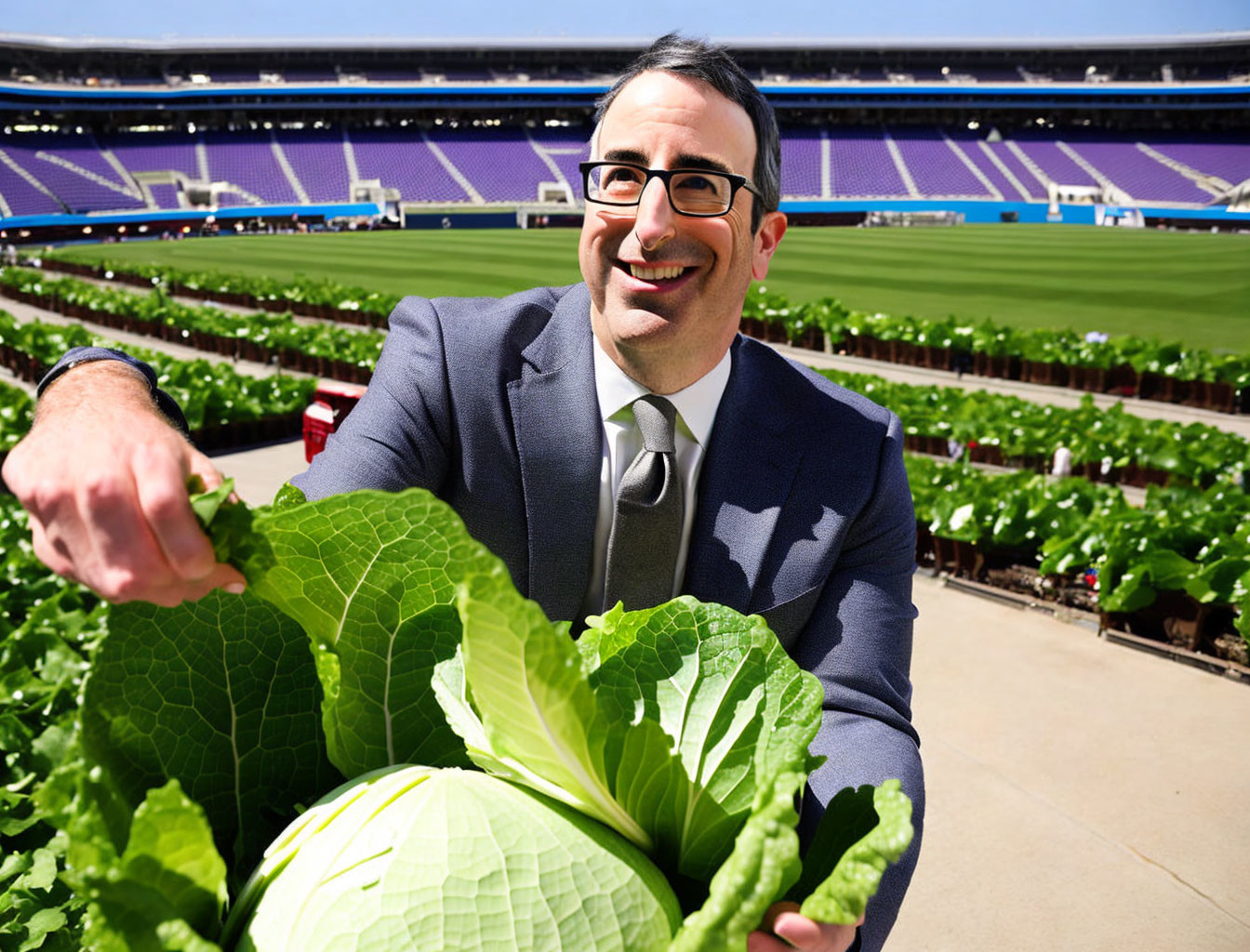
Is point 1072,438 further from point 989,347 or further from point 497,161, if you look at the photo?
point 497,161

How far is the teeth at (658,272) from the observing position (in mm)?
1584

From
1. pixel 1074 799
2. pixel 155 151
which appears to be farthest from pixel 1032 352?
pixel 155 151

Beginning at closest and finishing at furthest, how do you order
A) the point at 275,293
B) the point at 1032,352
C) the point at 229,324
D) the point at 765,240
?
1. the point at 765,240
2. the point at 1032,352
3. the point at 229,324
4. the point at 275,293

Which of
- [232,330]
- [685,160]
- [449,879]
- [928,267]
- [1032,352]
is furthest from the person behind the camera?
[928,267]

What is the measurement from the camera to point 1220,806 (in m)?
4.79

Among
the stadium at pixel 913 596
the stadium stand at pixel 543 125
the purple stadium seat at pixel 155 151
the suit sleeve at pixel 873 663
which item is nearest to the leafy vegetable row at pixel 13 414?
the stadium at pixel 913 596

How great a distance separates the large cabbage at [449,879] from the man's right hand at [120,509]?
212 mm

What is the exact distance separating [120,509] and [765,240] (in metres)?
1.31

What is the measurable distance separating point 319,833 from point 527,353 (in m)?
1.21

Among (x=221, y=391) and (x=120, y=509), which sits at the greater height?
(x=120, y=509)

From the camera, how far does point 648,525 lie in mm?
1706

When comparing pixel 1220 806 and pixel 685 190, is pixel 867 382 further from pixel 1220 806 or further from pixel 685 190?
pixel 685 190

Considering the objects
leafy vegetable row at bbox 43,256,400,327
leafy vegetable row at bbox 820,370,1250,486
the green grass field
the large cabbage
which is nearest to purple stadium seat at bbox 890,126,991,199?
the green grass field

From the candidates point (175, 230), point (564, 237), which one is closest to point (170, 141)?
point (175, 230)
